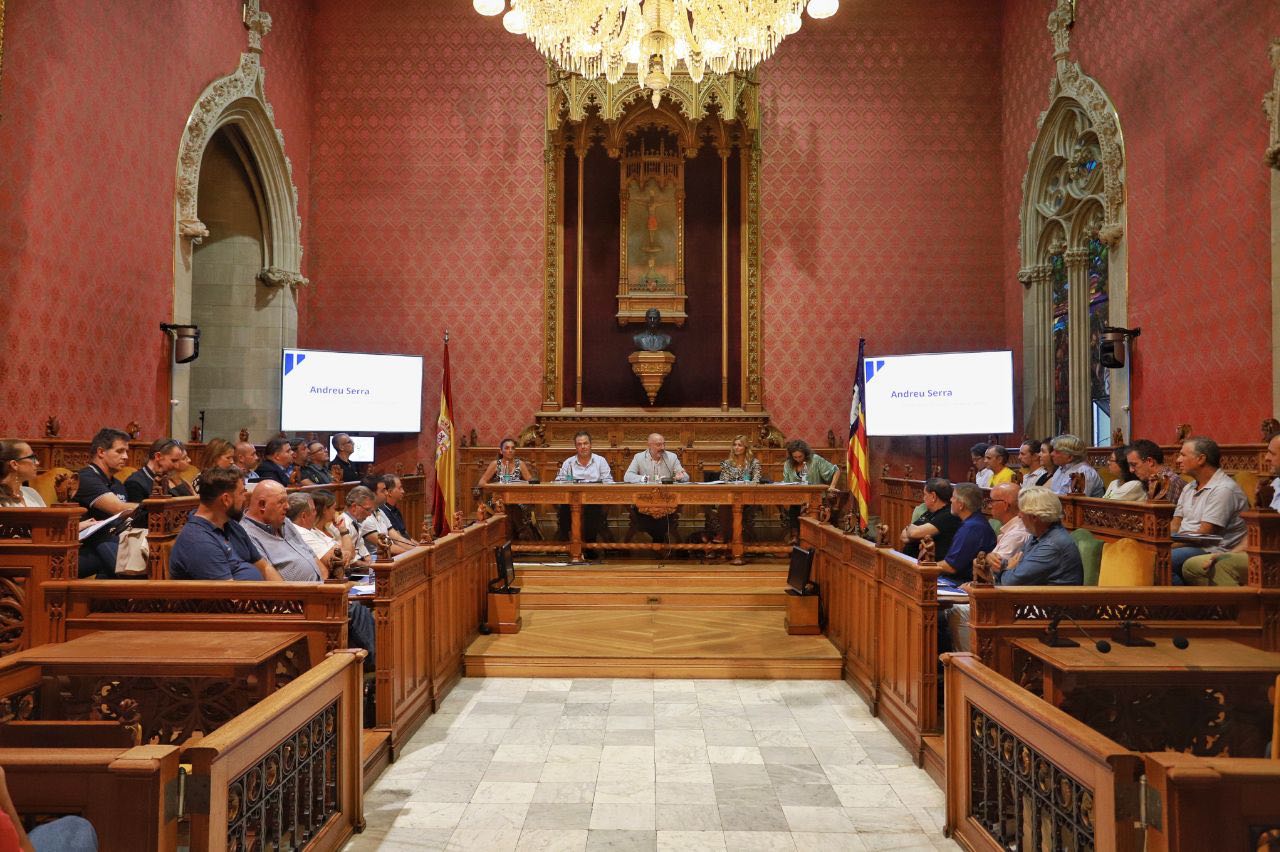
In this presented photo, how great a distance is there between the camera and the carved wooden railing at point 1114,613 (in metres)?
3.26

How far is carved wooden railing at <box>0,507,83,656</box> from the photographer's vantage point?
345 cm

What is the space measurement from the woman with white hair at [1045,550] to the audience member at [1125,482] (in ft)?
6.95

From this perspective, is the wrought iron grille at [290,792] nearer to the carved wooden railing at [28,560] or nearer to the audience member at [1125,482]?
the carved wooden railing at [28,560]

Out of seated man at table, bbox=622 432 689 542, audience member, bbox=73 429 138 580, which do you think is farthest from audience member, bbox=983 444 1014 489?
audience member, bbox=73 429 138 580

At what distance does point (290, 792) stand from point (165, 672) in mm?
591

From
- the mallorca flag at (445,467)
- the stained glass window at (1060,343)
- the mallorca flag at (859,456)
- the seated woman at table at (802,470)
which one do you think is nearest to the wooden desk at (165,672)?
the mallorca flag at (445,467)

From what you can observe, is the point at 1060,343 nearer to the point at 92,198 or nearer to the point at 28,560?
the point at 92,198

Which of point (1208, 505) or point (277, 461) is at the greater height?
point (277, 461)

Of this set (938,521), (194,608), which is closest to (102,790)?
(194,608)

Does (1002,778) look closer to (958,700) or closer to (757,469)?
(958,700)

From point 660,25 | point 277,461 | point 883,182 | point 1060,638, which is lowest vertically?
point 1060,638

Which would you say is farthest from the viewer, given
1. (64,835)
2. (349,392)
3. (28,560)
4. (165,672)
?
(349,392)

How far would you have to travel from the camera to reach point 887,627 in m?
4.77

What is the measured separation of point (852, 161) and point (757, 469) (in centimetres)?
474
